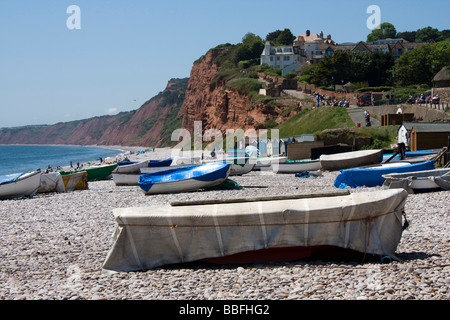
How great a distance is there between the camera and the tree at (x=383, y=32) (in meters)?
142

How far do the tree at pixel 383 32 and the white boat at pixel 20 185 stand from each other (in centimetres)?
13280

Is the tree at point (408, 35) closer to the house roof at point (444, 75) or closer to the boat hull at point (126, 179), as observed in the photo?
the house roof at point (444, 75)

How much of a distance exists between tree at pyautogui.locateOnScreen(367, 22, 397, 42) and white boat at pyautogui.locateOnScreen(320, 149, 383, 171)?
12372 cm

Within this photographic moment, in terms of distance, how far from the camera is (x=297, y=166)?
2880 centimetres

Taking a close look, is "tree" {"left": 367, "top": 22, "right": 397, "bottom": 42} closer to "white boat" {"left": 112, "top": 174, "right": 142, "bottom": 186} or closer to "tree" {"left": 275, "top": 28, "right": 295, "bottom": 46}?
"tree" {"left": 275, "top": 28, "right": 295, "bottom": 46}

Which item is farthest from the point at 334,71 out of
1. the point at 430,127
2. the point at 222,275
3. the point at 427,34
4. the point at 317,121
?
the point at 427,34

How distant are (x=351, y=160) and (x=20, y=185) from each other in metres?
16.4

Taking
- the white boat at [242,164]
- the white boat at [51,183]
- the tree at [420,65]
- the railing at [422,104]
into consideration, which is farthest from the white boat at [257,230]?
the tree at [420,65]

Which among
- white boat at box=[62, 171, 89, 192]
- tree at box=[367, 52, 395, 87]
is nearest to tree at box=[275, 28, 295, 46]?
tree at box=[367, 52, 395, 87]

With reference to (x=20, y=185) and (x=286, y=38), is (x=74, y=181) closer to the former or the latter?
(x=20, y=185)

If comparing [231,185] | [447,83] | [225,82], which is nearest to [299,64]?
[225,82]

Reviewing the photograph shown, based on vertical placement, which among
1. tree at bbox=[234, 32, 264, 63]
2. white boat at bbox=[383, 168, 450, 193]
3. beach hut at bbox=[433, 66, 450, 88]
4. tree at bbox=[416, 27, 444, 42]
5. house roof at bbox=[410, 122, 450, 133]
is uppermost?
tree at bbox=[416, 27, 444, 42]

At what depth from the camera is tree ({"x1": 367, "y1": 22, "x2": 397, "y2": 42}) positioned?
14150cm
